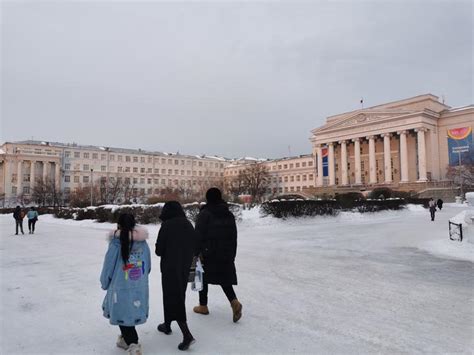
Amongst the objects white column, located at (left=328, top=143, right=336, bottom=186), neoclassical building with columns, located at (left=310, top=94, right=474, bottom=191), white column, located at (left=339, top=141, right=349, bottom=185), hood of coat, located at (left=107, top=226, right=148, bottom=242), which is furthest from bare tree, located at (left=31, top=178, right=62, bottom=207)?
hood of coat, located at (left=107, top=226, right=148, bottom=242)

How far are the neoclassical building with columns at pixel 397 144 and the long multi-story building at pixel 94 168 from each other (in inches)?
1204

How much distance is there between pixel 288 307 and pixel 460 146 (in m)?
61.6

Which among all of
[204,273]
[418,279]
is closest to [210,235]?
[204,273]

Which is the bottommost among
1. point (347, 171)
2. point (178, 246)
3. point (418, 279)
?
point (418, 279)

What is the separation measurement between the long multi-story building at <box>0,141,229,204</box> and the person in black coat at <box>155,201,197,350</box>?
65.7 metres

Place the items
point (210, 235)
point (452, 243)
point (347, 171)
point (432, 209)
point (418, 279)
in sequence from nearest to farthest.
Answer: point (210, 235) → point (418, 279) → point (452, 243) → point (432, 209) → point (347, 171)

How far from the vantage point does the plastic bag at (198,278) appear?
15.8ft

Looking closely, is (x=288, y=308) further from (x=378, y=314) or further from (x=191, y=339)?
(x=191, y=339)

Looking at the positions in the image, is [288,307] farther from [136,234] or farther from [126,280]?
[136,234]

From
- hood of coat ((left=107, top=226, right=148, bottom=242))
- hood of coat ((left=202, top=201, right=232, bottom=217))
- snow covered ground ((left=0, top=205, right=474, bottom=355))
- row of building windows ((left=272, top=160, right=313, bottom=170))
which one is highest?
row of building windows ((left=272, top=160, right=313, bottom=170))

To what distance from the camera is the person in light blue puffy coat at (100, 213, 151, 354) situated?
3.67 metres

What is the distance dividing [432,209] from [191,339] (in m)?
25.0

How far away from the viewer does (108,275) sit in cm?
374

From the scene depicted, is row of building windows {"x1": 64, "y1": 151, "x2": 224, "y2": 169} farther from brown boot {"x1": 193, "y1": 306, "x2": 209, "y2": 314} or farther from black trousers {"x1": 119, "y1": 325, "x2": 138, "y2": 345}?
black trousers {"x1": 119, "y1": 325, "x2": 138, "y2": 345}
